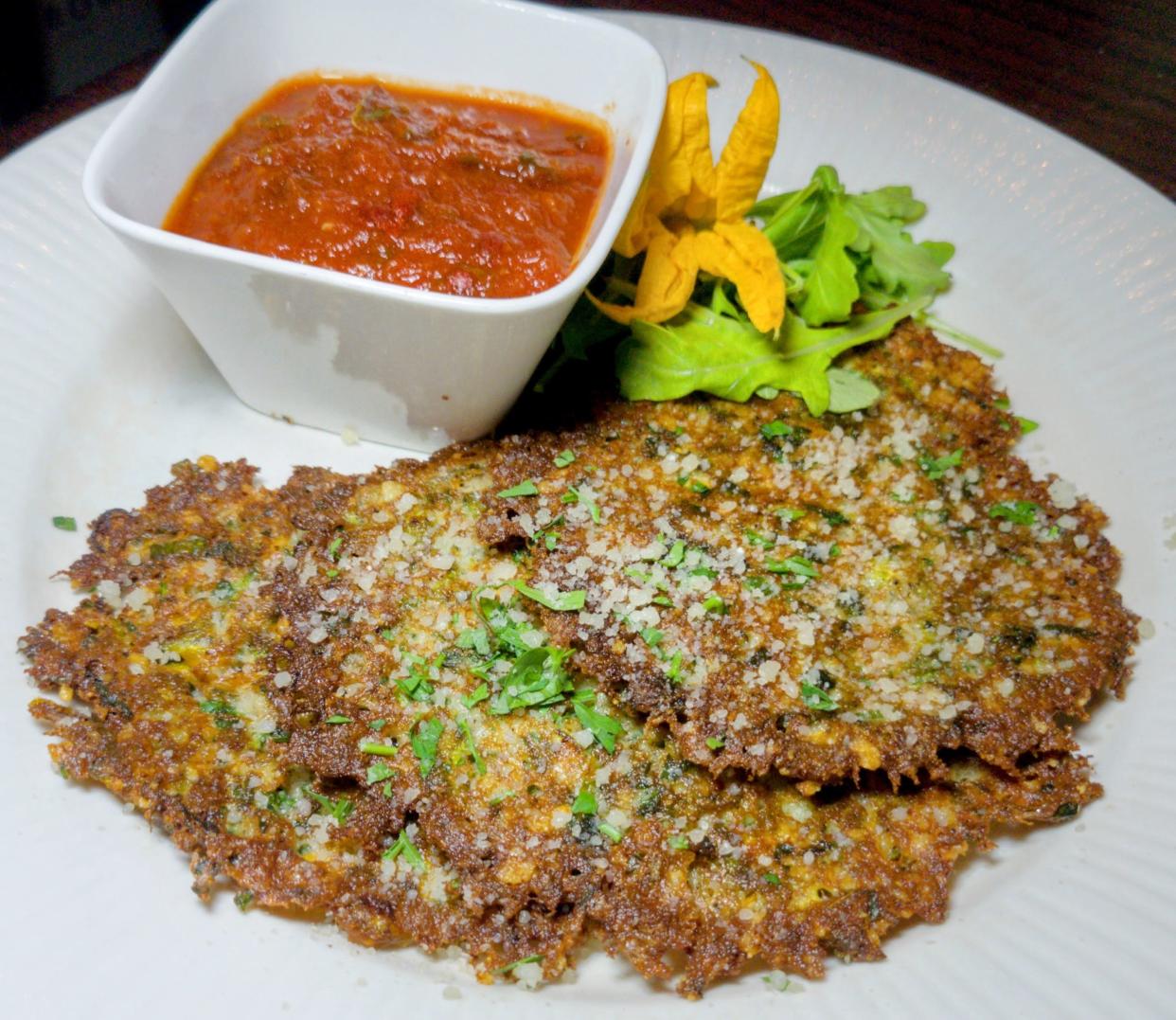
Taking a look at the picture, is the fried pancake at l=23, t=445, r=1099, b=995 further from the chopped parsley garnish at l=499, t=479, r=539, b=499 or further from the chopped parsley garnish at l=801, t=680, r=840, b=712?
the chopped parsley garnish at l=801, t=680, r=840, b=712

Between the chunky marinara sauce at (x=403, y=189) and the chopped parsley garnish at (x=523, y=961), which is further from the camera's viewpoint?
the chunky marinara sauce at (x=403, y=189)

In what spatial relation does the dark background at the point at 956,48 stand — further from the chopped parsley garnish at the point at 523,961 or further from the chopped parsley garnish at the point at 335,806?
the chopped parsley garnish at the point at 523,961

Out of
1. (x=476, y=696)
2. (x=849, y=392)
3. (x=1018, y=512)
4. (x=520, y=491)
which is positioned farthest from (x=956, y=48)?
(x=476, y=696)

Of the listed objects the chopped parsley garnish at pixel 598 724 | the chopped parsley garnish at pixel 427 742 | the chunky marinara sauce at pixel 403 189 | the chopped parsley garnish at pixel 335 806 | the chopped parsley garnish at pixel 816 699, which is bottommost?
the chopped parsley garnish at pixel 335 806

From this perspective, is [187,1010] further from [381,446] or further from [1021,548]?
[1021,548]

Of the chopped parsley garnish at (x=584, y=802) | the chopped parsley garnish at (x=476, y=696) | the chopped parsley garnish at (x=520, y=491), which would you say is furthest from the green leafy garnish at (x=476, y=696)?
the chopped parsley garnish at (x=520, y=491)

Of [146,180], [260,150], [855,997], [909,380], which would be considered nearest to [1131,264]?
[909,380]

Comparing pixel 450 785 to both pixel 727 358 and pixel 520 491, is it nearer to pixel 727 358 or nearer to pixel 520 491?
pixel 520 491
